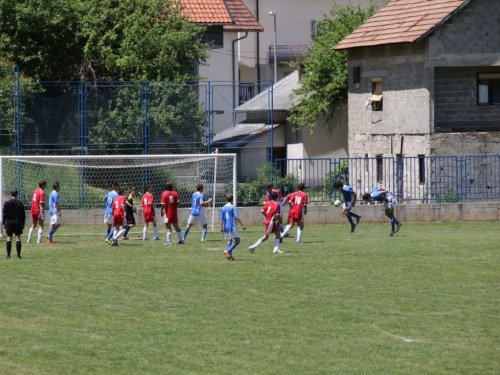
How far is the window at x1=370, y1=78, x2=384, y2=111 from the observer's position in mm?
41031

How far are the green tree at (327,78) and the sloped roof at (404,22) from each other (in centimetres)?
502

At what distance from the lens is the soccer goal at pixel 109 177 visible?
31.7 meters

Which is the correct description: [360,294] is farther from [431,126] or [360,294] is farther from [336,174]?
[431,126]

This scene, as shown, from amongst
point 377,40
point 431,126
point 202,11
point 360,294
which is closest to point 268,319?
point 360,294

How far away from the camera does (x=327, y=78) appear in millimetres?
47969

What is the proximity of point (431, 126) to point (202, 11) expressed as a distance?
1971 cm

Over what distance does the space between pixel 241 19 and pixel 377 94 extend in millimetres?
21022

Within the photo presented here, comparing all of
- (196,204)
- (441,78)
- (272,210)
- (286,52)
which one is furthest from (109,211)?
(286,52)

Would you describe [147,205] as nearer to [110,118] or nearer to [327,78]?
[110,118]

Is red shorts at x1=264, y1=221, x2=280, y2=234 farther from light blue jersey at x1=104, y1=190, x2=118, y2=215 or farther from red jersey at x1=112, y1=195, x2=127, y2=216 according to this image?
light blue jersey at x1=104, y1=190, x2=118, y2=215

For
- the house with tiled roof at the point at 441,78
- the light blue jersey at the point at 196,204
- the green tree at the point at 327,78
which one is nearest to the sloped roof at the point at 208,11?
the green tree at the point at 327,78

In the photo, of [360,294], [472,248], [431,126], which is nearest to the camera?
[360,294]

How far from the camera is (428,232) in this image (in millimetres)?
28844

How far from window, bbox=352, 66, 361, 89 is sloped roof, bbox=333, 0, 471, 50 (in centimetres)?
136
